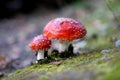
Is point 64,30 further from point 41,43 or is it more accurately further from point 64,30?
point 41,43

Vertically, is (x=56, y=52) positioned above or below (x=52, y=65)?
above

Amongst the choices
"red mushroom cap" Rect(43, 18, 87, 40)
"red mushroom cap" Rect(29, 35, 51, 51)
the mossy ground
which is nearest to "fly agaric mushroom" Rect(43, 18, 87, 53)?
"red mushroom cap" Rect(43, 18, 87, 40)

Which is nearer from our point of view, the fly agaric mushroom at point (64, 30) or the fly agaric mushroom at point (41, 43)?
the fly agaric mushroom at point (64, 30)

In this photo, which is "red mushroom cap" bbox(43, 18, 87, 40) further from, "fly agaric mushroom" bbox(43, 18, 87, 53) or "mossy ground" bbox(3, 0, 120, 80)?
"mossy ground" bbox(3, 0, 120, 80)

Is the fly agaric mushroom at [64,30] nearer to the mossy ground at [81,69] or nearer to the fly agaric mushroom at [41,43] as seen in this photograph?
the fly agaric mushroom at [41,43]

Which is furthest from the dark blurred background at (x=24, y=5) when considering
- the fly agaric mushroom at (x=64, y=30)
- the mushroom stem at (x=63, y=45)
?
the fly agaric mushroom at (x=64, y=30)

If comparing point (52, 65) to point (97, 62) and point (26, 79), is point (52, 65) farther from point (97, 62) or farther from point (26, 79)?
point (97, 62)

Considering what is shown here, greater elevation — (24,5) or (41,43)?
(24,5)

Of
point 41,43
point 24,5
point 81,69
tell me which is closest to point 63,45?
point 41,43

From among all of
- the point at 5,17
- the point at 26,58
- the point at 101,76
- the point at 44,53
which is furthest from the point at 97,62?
the point at 5,17
